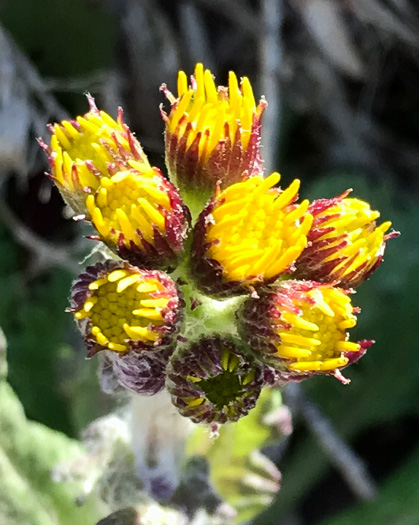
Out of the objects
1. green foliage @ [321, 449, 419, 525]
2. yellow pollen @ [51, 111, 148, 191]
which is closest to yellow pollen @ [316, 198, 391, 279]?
yellow pollen @ [51, 111, 148, 191]

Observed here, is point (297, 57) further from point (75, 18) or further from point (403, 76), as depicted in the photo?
point (75, 18)

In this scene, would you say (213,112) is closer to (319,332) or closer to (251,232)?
(251,232)

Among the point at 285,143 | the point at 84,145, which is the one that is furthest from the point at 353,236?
the point at 285,143

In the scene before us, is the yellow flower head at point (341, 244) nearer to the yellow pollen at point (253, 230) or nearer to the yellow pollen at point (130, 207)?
the yellow pollen at point (253, 230)

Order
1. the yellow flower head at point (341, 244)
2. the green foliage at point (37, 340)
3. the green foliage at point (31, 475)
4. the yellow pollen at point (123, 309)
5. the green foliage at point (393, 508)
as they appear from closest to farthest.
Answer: the yellow pollen at point (123, 309) → the yellow flower head at point (341, 244) → the green foliage at point (31, 475) → the green foliage at point (393, 508) → the green foliage at point (37, 340)

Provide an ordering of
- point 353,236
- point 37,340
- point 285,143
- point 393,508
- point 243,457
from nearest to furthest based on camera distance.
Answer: point 353,236 < point 243,457 < point 393,508 < point 37,340 < point 285,143

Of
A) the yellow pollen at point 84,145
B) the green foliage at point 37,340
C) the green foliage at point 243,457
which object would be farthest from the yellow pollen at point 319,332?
the green foliage at point 37,340

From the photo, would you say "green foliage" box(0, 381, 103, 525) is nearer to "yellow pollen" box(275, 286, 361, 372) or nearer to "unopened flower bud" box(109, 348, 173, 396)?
"unopened flower bud" box(109, 348, 173, 396)
